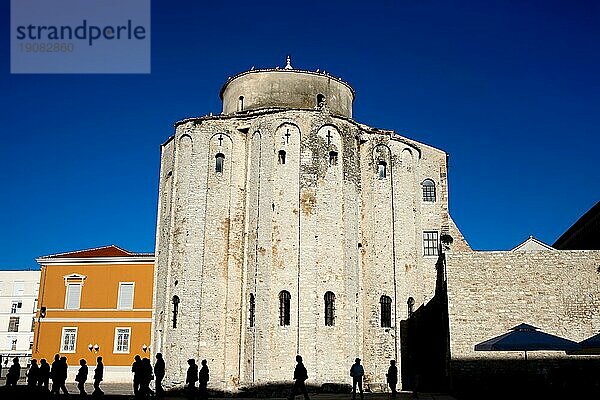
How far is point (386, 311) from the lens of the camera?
1387 inches

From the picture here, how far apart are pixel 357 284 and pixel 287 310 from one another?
12.9 ft

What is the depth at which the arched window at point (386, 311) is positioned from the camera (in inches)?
1378

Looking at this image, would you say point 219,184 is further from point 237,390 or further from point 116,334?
point 116,334

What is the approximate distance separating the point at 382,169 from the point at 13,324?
Result: 60.1 metres

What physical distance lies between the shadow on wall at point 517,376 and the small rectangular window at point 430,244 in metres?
11.2

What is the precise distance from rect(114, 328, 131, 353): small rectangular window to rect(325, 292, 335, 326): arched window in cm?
1678

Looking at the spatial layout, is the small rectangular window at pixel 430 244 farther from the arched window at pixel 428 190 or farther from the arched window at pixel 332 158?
the arched window at pixel 332 158

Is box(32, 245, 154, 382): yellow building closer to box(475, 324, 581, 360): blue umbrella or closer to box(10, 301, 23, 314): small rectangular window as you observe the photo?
box(475, 324, 581, 360): blue umbrella

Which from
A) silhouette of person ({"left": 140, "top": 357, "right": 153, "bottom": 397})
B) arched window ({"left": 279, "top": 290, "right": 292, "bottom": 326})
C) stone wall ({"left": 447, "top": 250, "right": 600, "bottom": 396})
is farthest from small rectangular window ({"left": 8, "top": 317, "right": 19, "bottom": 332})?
stone wall ({"left": 447, "top": 250, "right": 600, "bottom": 396})

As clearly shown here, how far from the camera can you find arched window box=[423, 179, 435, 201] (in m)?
38.6

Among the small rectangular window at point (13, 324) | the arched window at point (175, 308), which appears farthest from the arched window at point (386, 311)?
the small rectangular window at point (13, 324)

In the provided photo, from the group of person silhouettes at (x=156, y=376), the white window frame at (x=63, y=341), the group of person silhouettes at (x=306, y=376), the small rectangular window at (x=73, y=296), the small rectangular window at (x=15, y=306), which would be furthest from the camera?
the small rectangular window at (x=15, y=306)

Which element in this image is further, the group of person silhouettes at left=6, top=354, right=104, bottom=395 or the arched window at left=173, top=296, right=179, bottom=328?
the arched window at left=173, top=296, right=179, bottom=328

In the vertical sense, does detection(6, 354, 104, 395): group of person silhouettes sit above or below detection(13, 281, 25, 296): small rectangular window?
below
